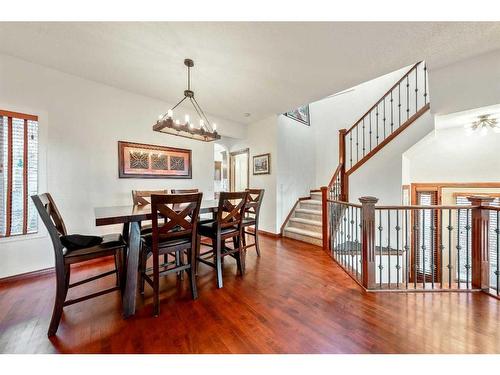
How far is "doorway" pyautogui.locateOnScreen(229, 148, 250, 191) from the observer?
504 centimetres

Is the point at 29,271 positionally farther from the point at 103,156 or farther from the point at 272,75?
the point at 272,75

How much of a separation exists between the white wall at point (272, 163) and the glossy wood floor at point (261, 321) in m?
2.13

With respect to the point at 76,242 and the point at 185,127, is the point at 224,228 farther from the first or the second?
the point at 76,242

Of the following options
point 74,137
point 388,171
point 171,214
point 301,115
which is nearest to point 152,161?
point 74,137

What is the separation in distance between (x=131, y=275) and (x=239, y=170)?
3.89 metres

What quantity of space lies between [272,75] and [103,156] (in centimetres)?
273

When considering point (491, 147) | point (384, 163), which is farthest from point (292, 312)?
point (491, 147)

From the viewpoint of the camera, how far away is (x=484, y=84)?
231 cm

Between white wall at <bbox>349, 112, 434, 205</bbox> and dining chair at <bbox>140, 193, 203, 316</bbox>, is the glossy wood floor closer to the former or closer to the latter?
dining chair at <bbox>140, 193, 203, 316</bbox>

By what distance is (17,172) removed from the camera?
2.36 m

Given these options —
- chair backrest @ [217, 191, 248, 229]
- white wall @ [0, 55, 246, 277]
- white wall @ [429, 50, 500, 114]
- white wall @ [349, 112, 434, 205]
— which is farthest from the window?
white wall @ [429, 50, 500, 114]

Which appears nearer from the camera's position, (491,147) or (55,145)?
(55,145)

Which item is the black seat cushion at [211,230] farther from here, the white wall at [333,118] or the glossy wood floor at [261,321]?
the white wall at [333,118]
